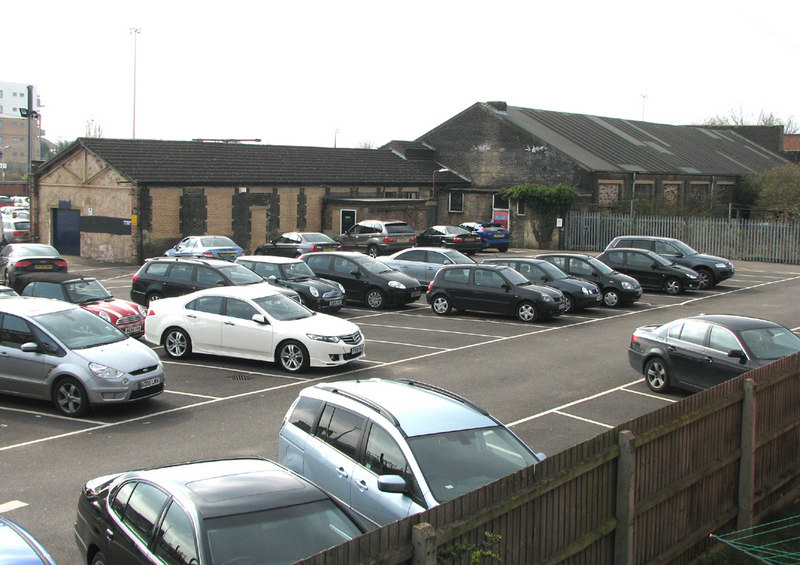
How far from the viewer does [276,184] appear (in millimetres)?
43469

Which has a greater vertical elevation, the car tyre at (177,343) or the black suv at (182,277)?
the black suv at (182,277)

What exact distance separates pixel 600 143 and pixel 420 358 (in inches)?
1530

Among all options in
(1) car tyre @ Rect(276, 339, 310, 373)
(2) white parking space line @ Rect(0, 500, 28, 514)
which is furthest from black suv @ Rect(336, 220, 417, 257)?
(2) white parking space line @ Rect(0, 500, 28, 514)

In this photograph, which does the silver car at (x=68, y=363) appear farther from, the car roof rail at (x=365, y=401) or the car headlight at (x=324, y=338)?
the car roof rail at (x=365, y=401)

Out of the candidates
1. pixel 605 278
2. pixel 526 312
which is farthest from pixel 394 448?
pixel 605 278

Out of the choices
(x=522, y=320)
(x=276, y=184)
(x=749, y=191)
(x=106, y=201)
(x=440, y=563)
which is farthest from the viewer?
(x=749, y=191)

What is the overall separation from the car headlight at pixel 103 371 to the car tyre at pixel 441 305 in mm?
11951

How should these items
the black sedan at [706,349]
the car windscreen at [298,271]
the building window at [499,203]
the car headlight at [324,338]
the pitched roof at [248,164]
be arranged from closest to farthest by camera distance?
the black sedan at [706,349] → the car headlight at [324,338] → the car windscreen at [298,271] → the pitched roof at [248,164] → the building window at [499,203]

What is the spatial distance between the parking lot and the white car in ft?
1.17

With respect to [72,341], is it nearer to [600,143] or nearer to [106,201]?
[106,201]

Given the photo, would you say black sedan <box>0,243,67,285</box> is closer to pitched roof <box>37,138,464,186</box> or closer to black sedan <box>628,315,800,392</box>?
pitched roof <box>37,138,464,186</box>

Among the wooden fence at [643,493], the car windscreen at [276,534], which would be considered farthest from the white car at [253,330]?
the car windscreen at [276,534]

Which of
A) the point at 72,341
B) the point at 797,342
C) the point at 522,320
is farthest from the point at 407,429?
the point at 522,320

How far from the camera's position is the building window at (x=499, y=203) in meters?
49.3
